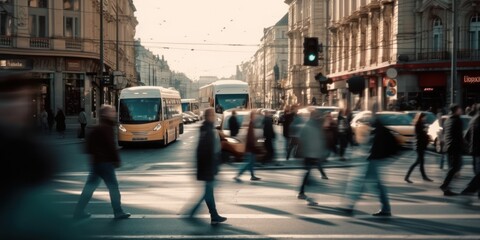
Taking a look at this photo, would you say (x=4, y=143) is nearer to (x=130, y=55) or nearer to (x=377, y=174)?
(x=377, y=174)

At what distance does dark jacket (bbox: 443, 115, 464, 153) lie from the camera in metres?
12.5

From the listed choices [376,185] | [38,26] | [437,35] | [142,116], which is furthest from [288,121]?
[38,26]

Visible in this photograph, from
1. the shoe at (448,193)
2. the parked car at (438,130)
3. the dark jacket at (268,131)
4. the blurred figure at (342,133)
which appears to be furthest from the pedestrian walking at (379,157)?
the parked car at (438,130)

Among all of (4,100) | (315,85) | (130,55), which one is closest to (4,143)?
(4,100)

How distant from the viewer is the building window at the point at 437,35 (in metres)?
41.3

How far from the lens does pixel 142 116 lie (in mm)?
28453

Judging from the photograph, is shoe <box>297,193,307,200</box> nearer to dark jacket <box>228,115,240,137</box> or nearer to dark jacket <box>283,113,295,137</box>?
dark jacket <box>228,115,240,137</box>

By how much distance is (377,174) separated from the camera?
10.5 metres

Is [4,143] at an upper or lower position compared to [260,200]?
upper

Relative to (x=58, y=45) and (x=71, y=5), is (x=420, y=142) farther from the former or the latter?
(x=71, y=5)

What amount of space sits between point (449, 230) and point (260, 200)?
3.96 meters

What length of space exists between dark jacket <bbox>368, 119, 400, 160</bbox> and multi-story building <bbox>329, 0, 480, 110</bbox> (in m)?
25.9

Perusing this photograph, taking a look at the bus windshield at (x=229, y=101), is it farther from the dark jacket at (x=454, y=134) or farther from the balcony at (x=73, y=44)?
the dark jacket at (x=454, y=134)

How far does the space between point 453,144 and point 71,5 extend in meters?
37.8
